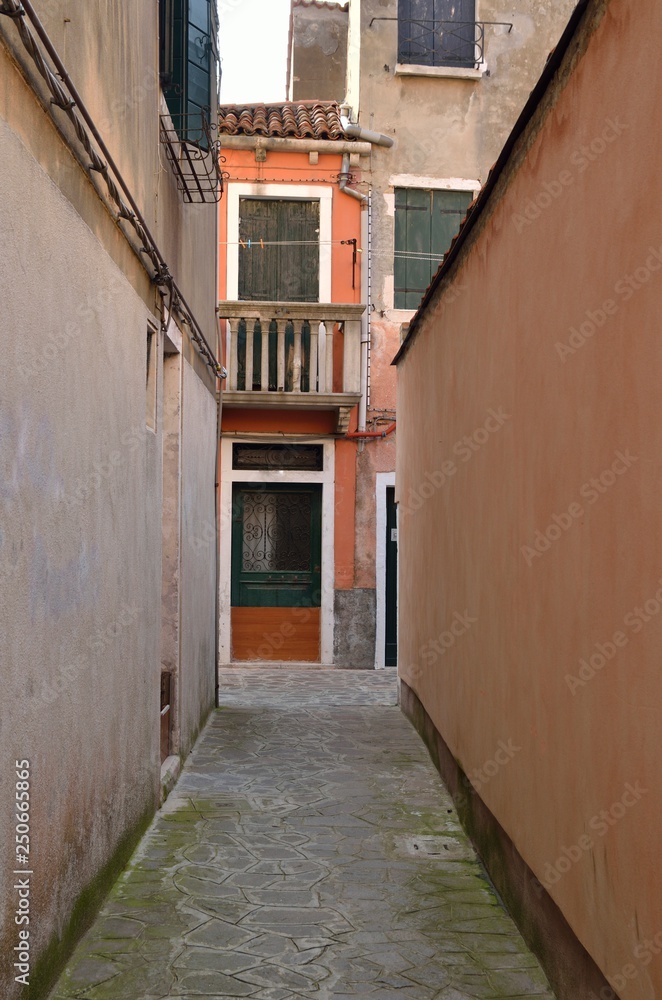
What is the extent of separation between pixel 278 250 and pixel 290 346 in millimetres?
1629

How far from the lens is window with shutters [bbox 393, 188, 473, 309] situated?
52.1 ft

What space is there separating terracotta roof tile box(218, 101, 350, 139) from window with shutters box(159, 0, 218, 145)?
309 inches

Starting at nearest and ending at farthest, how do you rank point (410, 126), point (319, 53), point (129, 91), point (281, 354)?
1. point (129, 91)
2. point (281, 354)
3. point (410, 126)
4. point (319, 53)

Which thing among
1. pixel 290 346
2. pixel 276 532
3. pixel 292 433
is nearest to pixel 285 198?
pixel 290 346

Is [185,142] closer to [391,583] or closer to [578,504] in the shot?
[578,504]

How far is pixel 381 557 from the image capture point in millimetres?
15805

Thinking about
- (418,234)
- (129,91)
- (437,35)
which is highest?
(437,35)

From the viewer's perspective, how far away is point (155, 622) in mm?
6734

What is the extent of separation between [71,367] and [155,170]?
289 cm

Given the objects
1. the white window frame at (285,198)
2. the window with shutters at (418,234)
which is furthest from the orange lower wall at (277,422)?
the window with shutters at (418,234)

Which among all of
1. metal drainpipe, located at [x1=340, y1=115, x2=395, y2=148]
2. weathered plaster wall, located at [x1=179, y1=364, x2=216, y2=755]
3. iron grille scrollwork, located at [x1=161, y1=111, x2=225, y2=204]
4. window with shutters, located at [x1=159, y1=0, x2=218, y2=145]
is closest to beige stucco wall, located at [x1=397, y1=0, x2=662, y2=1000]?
iron grille scrollwork, located at [x1=161, y1=111, x2=225, y2=204]

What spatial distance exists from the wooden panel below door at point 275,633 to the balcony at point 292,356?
304cm

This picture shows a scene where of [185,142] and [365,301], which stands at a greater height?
[365,301]

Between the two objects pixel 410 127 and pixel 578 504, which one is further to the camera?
pixel 410 127
